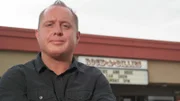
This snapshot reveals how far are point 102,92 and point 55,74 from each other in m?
0.25

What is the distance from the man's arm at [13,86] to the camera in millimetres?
1636

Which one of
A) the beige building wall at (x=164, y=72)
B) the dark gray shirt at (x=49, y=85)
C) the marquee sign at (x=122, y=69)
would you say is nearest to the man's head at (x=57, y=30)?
the dark gray shirt at (x=49, y=85)

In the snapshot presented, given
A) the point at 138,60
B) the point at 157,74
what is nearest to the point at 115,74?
the point at 138,60

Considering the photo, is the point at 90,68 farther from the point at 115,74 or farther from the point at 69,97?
the point at 115,74

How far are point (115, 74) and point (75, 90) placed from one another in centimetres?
992

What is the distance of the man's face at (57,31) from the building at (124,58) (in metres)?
8.86

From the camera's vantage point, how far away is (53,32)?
1.70m

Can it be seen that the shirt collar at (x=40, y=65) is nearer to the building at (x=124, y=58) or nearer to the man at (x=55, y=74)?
the man at (x=55, y=74)

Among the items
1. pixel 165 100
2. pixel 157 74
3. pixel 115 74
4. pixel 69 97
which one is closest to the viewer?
pixel 69 97

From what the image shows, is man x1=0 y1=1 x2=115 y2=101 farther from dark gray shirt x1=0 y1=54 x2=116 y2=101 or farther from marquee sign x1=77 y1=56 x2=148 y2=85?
marquee sign x1=77 y1=56 x2=148 y2=85

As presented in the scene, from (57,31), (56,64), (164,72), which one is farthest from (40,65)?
(164,72)

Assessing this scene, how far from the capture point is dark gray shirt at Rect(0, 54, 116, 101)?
5.43ft

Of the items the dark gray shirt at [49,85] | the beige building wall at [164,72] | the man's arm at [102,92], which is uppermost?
the dark gray shirt at [49,85]

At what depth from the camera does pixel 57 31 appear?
1692mm
